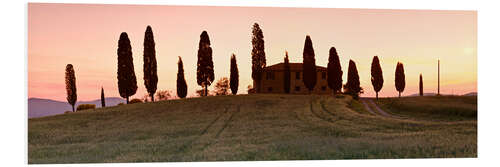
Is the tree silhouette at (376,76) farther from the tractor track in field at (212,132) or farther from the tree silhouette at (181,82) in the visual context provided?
the tree silhouette at (181,82)

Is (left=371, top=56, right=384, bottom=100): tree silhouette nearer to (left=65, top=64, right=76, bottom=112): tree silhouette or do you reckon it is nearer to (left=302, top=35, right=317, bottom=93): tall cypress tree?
(left=302, top=35, right=317, bottom=93): tall cypress tree

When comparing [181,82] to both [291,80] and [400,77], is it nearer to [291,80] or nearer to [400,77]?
[291,80]

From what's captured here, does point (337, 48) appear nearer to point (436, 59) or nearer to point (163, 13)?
point (436, 59)

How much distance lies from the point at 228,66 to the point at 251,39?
5.56ft

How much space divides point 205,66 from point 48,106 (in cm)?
674

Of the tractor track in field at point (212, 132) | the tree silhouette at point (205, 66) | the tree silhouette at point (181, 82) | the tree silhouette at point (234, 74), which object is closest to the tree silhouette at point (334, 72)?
the tree silhouette at point (234, 74)

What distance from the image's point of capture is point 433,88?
47.2ft

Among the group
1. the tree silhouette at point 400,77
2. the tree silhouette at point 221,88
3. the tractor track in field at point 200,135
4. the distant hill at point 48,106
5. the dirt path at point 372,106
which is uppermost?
the tree silhouette at point 400,77

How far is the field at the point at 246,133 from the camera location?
10930mm

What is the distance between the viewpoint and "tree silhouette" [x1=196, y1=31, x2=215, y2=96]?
1515cm

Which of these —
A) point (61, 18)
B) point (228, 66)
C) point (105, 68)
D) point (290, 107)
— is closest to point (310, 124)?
point (290, 107)

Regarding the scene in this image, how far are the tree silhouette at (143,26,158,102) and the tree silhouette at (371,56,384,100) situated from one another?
299 inches

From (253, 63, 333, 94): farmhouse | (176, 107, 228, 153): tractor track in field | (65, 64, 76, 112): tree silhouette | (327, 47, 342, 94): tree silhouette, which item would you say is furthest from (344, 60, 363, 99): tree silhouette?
(65, 64, 76, 112): tree silhouette

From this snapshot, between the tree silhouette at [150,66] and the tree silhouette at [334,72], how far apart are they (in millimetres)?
6355
